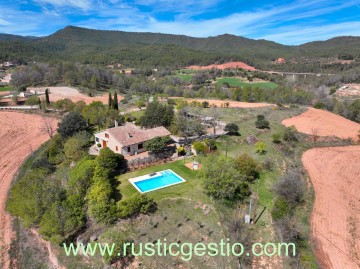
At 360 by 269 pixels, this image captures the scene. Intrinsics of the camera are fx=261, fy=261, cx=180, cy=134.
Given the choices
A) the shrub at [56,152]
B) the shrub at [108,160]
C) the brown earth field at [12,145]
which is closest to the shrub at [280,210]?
the shrub at [108,160]

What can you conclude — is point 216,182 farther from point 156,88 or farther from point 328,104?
point 156,88

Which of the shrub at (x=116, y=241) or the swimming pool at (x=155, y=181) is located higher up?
the swimming pool at (x=155, y=181)

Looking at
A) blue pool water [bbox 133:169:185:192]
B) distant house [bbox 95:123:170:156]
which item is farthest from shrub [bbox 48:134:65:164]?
blue pool water [bbox 133:169:185:192]

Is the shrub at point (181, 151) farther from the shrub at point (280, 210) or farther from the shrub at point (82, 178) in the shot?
the shrub at point (280, 210)

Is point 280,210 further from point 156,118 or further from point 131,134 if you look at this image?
point 156,118

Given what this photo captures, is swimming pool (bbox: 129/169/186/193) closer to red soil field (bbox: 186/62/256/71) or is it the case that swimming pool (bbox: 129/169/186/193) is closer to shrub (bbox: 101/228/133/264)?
shrub (bbox: 101/228/133/264)

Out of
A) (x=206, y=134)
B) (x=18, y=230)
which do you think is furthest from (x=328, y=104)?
(x=18, y=230)

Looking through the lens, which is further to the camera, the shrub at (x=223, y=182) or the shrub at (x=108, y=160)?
the shrub at (x=108, y=160)
